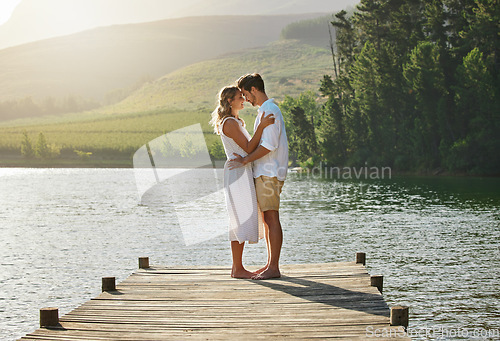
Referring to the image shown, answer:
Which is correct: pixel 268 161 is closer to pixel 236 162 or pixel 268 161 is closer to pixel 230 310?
pixel 236 162

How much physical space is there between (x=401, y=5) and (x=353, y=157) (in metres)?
17.2

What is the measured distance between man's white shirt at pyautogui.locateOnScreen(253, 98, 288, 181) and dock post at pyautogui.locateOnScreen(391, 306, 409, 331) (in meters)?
2.68

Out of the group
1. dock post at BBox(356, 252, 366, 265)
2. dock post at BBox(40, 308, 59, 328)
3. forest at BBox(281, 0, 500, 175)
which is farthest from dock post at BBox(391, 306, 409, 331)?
forest at BBox(281, 0, 500, 175)

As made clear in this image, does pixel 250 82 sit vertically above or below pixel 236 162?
above

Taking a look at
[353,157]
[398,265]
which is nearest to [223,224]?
[398,265]

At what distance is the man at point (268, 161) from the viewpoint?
807 centimetres

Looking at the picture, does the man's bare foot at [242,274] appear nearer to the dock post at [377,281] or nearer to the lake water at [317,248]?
the dock post at [377,281]

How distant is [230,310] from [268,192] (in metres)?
1.93

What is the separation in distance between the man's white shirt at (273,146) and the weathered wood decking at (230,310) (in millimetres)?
1404

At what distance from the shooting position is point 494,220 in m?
26.3

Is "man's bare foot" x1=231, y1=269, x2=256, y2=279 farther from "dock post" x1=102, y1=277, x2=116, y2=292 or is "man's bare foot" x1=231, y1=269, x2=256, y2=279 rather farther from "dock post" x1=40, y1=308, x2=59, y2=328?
"dock post" x1=40, y1=308, x2=59, y2=328

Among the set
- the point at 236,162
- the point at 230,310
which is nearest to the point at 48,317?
the point at 230,310

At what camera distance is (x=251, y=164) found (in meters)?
8.36

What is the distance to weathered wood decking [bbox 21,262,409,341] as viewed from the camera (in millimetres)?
5867
